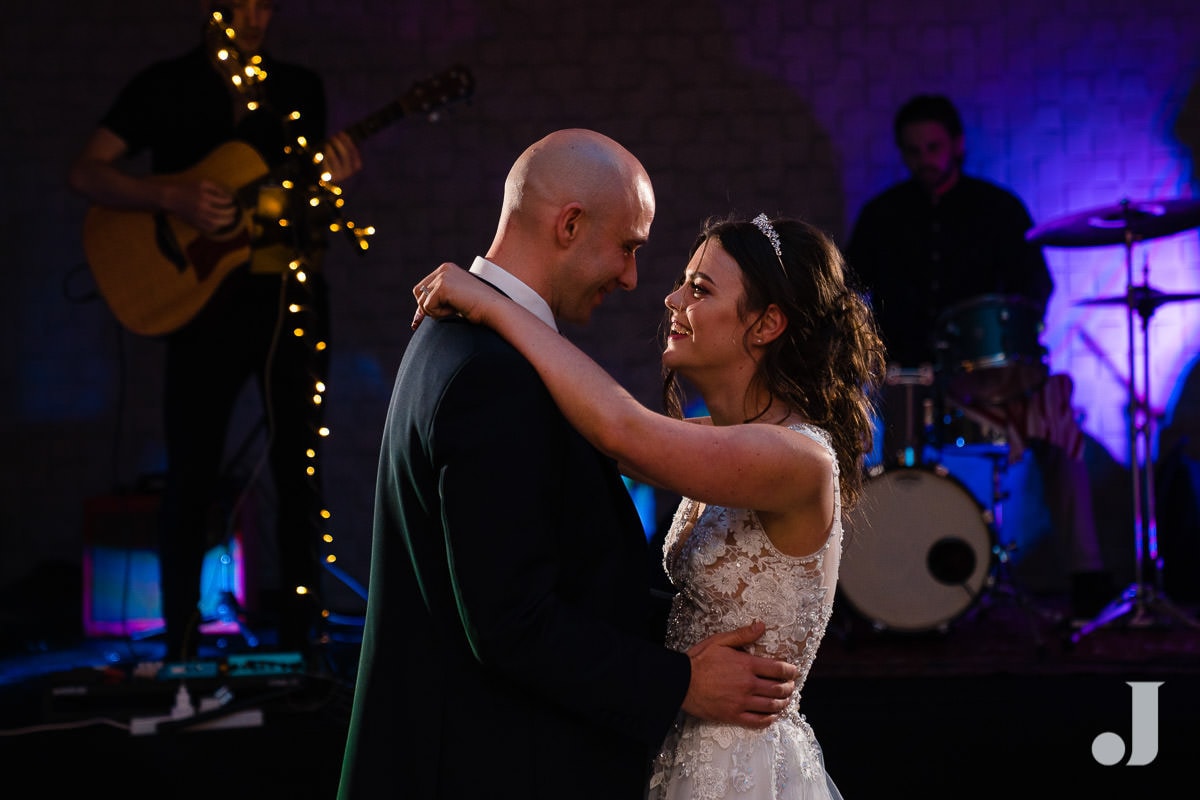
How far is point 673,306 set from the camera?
7.42 ft

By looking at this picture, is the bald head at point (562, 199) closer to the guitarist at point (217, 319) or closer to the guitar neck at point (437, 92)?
the guitarist at point (217, 319)

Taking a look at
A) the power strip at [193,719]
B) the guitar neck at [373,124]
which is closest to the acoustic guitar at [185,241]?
the guitar neck at [373,124]

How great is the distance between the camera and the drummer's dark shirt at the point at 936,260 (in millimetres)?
5598

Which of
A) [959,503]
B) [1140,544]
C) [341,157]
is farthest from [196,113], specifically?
[1140,544]

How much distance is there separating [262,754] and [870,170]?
171 inches

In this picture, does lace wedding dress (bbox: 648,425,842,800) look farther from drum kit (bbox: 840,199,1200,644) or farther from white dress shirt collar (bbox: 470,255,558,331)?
drum kit (bbox: 840,199,1200,644)

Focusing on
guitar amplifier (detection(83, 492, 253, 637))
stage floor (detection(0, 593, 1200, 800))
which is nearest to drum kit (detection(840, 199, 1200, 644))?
stage floor (detection(0, 593, 1200, 800))

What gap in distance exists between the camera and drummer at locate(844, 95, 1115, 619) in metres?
5.04

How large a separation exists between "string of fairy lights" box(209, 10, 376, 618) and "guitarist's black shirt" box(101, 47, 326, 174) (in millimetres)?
442

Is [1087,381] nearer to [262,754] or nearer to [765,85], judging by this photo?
[765,85]

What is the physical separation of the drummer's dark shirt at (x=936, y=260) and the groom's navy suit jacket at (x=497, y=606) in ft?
12.8

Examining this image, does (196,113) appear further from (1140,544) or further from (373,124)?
(1140,544)

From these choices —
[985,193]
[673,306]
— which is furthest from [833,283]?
[985,193]

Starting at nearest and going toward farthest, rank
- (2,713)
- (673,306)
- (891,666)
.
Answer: (673,306) < (2,713) < (891,666)
